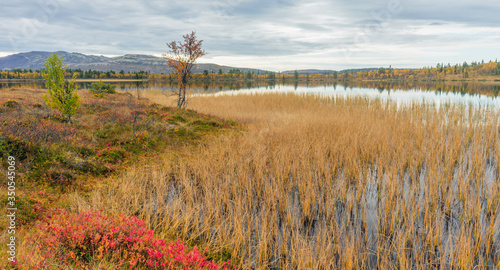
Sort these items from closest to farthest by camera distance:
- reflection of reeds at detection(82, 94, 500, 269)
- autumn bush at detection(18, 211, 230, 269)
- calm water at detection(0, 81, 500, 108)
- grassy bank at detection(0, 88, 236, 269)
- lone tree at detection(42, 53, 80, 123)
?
autumn bush at detection(18, 211, 230, 269) < reflection of reeds at detection(82, 94, 500, 269) < grassy bank at detection(0, 88, 236, 269) < lone tree at detection(42, 53, 80, 123) < calm water at detection(0, 81, 500, 108)

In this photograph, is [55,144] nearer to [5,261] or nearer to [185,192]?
[185,192]

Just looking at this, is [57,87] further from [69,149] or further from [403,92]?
[403,92]

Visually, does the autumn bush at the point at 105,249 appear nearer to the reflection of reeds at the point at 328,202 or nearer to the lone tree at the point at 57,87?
the reflection of reeds at the point at 328,202

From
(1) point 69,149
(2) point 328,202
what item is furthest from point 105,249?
(1) point 69,149

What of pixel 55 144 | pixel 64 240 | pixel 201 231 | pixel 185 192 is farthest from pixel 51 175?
pixel 201 231

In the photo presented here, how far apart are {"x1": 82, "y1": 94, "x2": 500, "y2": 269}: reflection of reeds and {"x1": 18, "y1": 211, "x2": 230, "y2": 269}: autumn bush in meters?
0.76

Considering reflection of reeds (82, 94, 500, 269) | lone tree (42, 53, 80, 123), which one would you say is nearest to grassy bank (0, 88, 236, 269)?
lone tree (42, 53, 80, 123)

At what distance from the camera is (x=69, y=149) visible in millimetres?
8523

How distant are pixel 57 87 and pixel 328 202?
11.7 metres

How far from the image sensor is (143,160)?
920 centimetres

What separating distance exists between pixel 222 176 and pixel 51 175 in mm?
4499

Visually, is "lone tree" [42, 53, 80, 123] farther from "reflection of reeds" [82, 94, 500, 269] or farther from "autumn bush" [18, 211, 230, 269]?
"autumn bush" [18, 211, 230, 269]

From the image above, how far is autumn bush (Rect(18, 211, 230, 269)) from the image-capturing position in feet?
11.6

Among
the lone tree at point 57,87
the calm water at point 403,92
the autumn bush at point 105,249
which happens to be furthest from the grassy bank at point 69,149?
the calm water at point 403,92
